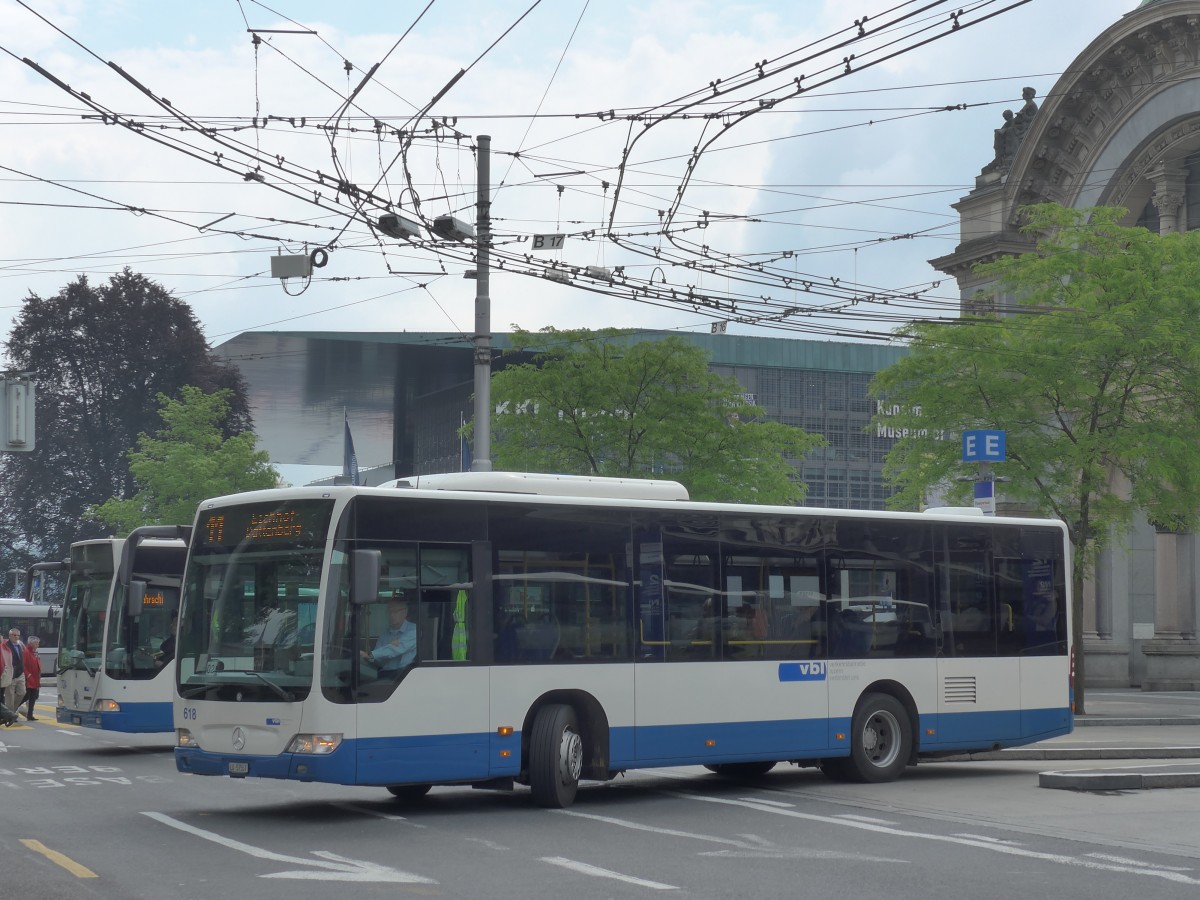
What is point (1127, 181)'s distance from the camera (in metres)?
38.9

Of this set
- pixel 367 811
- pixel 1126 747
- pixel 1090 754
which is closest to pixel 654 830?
pixel 367 811

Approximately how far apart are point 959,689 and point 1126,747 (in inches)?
183

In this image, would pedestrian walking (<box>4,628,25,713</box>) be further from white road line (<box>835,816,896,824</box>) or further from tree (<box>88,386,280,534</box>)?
tree (<box>88,386,280,534</box>)

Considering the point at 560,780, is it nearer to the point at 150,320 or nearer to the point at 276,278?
the point at 276,278

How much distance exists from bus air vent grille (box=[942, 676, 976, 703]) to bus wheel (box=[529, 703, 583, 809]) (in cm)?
489

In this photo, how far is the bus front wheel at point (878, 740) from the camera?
17078 millimetres

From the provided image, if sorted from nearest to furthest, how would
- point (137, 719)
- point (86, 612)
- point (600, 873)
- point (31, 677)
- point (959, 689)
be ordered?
point (600, 873), point (959, 689), point (137, 719), point (86, 612), point (31, 677)

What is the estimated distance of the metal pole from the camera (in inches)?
875

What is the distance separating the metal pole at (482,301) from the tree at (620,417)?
34.8 feet

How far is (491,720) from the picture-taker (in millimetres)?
14305

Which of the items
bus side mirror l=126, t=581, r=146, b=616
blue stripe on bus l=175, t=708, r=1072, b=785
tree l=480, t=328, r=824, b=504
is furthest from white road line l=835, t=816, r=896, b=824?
tree l=480, t=328, r=824, b=504

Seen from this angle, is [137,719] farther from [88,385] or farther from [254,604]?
[88,385]

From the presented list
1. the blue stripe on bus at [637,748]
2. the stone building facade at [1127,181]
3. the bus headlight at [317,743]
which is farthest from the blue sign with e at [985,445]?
the bus headlight at [317,743]

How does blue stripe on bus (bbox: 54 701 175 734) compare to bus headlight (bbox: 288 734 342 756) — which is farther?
blue stripe on bus (bbox: 54 701 175 734)
